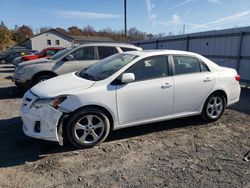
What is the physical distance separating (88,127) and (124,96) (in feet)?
2.64

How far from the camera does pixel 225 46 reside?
437 inches

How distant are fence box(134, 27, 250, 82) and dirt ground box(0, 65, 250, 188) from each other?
5.60 metres

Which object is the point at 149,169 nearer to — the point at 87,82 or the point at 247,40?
the point at 87,82

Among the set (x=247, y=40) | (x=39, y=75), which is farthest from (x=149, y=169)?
(x=247, y=40)

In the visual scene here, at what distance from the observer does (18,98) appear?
8.01 metres

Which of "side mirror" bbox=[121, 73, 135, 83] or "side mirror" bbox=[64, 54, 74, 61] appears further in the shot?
"side mirror" bbox=[64, 54, 74, 61]

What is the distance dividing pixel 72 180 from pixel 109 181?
490 millimetres

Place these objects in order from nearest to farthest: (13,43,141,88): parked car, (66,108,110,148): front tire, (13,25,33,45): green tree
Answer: (66,108,110,148): front tire → (13,43,141,88): parked car → (13,25,33,45): green tree

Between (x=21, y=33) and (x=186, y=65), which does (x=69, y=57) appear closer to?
(x=186, y=65)

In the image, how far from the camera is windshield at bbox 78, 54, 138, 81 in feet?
14.7

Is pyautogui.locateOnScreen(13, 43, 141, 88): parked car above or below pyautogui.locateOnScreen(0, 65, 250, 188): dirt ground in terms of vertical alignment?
above

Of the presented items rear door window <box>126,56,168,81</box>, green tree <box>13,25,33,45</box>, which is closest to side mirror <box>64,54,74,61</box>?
rear door window <box>126,56,168,81</box>

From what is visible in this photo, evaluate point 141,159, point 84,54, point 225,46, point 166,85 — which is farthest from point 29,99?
point 225,46

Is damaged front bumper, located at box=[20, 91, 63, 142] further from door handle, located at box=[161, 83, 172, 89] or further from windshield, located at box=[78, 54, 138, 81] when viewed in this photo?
door handle, located at box=[161, 83, 172, 89]
